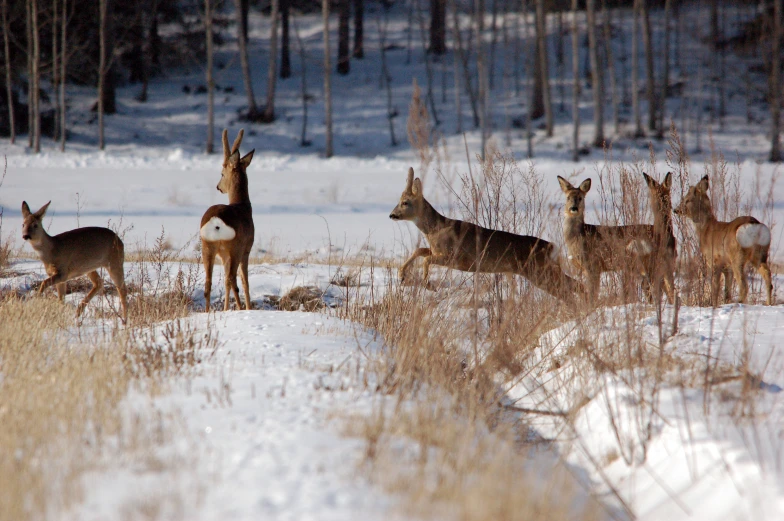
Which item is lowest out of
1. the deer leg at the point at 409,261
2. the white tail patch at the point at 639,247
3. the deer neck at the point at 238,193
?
the deer leg at the point at 409,261

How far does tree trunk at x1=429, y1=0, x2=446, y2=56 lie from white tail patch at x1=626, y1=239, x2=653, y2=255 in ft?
131

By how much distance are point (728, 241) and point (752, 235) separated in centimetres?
23

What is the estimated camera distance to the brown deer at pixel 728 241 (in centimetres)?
800

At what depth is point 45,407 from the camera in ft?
13.7

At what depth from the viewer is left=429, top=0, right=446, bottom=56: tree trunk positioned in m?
45.1

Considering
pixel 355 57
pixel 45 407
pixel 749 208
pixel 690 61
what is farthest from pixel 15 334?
pixel 690 61

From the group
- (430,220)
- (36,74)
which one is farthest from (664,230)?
(36,74)

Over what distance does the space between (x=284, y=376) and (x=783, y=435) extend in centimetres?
273

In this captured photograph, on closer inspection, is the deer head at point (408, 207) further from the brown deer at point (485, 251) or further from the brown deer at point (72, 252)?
the brown deer at point (72, 252)

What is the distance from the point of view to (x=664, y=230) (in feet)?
19.7

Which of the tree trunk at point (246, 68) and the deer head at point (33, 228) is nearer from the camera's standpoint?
the deer head at point (33, 228)

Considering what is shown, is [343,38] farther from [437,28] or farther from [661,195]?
[661,195]

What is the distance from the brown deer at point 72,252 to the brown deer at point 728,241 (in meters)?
5.67

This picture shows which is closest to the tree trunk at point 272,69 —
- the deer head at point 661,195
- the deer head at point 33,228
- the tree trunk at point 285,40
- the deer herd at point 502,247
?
the tree trunk at point 285,40
